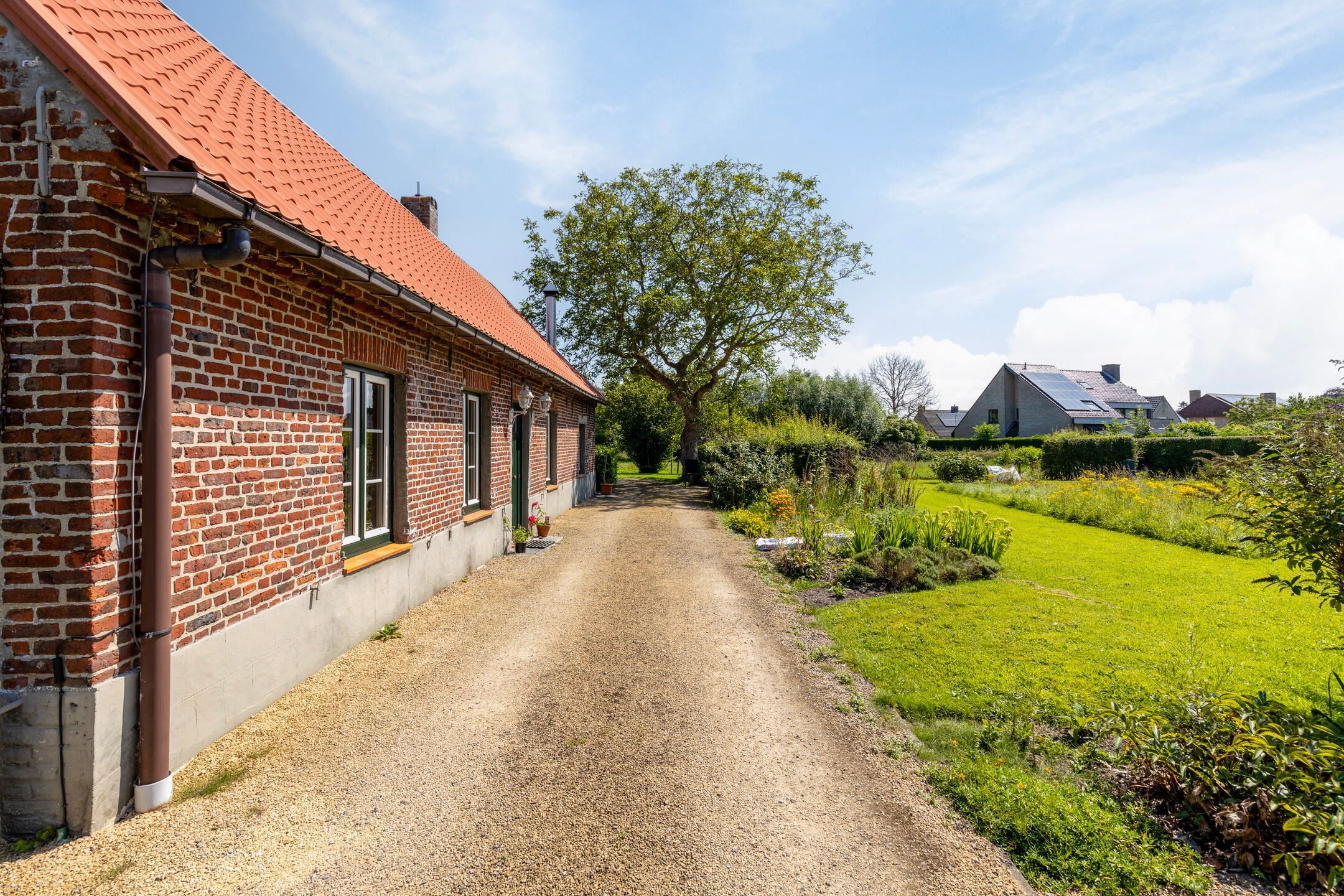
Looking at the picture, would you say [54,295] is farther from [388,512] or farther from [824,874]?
[824,874]

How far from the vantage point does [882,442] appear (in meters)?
30.5

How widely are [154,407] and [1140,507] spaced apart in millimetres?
14863

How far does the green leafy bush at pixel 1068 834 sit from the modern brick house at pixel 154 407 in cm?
412

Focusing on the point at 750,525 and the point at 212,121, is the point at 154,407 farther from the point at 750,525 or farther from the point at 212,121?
the point at 750,525

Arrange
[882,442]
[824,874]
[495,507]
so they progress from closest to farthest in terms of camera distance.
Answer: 1. [824,874]
2. [495,507]
3. [882,442]

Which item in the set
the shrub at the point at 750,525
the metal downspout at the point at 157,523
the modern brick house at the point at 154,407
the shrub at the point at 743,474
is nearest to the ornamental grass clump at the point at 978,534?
the shrub at the point at 750,525

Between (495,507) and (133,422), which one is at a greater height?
(133,422)

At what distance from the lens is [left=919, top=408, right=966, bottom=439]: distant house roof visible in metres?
61.5

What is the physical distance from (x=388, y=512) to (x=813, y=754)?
4746mm

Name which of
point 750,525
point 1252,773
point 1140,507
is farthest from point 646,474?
point 1252,773

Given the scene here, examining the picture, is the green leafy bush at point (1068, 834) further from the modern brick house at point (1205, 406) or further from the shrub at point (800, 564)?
the modern brick house at point (1205, 406)

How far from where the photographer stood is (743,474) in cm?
1553

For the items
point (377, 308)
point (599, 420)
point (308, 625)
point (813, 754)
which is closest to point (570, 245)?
point (599, 420)

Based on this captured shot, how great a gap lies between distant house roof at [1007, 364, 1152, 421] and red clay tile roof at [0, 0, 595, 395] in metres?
42.4
